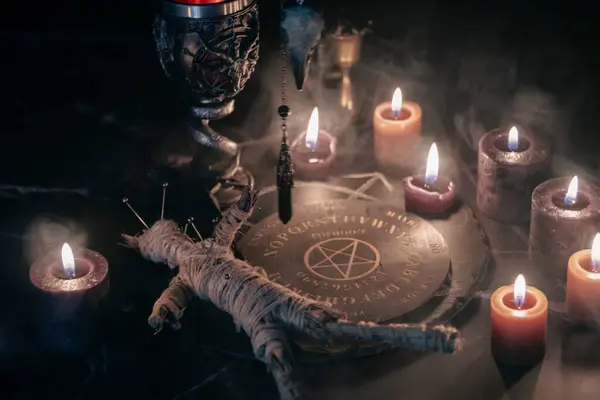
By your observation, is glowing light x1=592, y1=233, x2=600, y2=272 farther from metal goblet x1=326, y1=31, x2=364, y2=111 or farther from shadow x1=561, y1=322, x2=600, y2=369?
metal goblet x1=326, y1=31, x2=364, y2=111

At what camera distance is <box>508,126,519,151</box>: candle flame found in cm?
162

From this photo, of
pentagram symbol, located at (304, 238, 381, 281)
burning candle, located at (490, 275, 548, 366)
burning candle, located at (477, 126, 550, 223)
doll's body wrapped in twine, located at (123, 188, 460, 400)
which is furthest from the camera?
burning candle, located at (477, 126, 550, 223)

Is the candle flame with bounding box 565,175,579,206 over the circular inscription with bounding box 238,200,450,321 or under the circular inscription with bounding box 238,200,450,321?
over

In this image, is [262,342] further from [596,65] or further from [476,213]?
[596,65]

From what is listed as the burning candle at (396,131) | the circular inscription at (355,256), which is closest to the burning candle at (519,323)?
the circular inscription at (355,256)

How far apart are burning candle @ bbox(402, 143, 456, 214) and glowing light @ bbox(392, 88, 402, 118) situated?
142 millimetres

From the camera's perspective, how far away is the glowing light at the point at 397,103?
1732mm

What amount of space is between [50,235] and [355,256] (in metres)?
0.48

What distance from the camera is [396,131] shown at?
173cm

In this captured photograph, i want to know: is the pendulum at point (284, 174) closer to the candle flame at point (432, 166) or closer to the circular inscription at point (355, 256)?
the circular inscription at point (355, 256)

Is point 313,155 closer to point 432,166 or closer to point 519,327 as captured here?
point 432,166

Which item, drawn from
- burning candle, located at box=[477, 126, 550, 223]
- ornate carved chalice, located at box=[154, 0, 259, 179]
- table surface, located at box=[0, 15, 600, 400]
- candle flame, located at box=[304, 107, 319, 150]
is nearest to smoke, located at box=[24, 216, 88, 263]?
table surface, located at box=[0, 15, 600, 400]

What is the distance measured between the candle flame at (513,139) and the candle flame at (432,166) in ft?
0.37

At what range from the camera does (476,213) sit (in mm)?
1658
